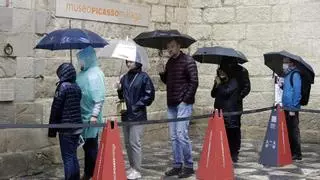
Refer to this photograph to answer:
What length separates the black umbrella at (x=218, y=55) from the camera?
808 cm

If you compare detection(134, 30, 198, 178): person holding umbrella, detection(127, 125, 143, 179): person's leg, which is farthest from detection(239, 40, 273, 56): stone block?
detection(127, 125, 143, 179): person's leg

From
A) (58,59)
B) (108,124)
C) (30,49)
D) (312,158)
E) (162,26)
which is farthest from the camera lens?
(162,26)

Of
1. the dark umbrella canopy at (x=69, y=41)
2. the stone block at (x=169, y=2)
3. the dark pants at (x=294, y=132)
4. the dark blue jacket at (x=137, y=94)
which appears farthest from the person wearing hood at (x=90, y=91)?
the stone block at (x=169, y=2)

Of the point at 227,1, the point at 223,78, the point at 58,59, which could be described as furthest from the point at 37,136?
the point at 227,1

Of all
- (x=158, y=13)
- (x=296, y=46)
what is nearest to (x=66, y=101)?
(x=158, y=13)

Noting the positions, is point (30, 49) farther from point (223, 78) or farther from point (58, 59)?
point (223, 78)

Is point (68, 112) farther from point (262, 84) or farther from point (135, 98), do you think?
point (262, 84)

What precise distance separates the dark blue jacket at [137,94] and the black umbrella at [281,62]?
2.67 meters

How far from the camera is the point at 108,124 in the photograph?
20.0 ft

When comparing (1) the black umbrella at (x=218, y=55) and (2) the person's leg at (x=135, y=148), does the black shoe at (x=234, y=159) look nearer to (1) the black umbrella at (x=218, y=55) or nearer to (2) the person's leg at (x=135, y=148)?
(1) the black umbrella at (x=218, y=55)

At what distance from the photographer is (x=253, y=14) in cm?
1124

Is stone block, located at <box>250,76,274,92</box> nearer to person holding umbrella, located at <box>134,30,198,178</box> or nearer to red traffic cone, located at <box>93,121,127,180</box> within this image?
person holding umbrella, located at <box>134,30,198,178</box>

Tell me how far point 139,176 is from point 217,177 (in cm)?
103

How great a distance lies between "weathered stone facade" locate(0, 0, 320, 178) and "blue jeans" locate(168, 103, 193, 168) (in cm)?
190
